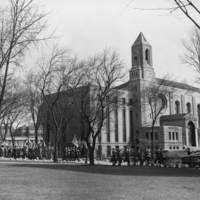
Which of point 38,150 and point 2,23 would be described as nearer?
point 2,23

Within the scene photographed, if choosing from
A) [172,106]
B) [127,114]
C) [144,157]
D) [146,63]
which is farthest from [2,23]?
[172,106]

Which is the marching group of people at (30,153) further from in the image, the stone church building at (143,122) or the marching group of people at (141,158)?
the stone church building at (143,122)

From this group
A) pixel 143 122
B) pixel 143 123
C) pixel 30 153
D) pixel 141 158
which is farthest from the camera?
pixel 143 122

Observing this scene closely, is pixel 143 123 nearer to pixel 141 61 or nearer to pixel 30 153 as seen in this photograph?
pixel 141 61

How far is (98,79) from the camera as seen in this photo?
34.4m

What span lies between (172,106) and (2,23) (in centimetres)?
8962

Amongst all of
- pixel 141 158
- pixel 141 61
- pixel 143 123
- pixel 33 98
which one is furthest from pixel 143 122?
pixel 141 158

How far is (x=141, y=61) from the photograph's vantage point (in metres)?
94.7

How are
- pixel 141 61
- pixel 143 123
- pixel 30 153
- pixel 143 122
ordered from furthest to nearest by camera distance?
pixel 141 61, pixel 143 122, pixel 143 123, pixel 30 153

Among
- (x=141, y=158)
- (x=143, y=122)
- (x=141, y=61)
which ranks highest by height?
(x=141, y=61)

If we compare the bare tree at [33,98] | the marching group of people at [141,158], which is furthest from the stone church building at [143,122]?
the marching group of people at [141,158]

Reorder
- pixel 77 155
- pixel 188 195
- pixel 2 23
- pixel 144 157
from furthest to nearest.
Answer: pixel 77 155 < pixel 144 157 < pixel 2 23 < pixel 188 195

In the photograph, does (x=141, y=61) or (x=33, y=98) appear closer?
(x=33, y=98)

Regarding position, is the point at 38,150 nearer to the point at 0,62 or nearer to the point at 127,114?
the point at 0,62
